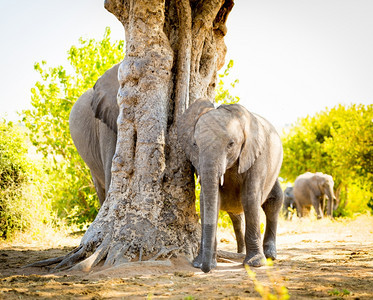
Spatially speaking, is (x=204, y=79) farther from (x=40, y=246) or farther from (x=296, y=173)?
(x=296, y=173)

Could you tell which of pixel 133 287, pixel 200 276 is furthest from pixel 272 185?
pixel 133 287

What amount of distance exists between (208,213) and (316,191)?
18.0 metres

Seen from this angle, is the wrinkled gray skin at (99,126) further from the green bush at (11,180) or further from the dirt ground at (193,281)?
the dirt ground at (193,281)

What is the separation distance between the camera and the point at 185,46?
22.2 feet

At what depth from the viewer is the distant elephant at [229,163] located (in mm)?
5438

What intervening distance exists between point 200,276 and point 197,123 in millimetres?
1877

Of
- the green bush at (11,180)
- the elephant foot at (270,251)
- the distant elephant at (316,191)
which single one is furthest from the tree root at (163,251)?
the distant elephant at (316,191)

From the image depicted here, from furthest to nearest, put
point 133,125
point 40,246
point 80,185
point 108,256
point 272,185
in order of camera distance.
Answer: point 80,185 → point 40,246 → point 272,185 → point 133,125 → point 108,256

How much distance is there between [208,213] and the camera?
5.44m

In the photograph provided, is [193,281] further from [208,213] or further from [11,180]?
[11,180]

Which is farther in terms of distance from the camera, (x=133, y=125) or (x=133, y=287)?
(x=133, y=125)

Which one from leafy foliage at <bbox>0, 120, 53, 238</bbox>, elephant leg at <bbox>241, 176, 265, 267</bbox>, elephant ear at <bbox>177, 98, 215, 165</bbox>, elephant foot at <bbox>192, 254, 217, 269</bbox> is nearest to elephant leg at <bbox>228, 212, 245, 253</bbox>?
elephant leg at <bbox>241, 176, 265, 267</bbox>

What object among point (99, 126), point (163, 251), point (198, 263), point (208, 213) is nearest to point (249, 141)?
point (208, 213)

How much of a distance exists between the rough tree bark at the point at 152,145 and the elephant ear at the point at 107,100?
0.78 metres
